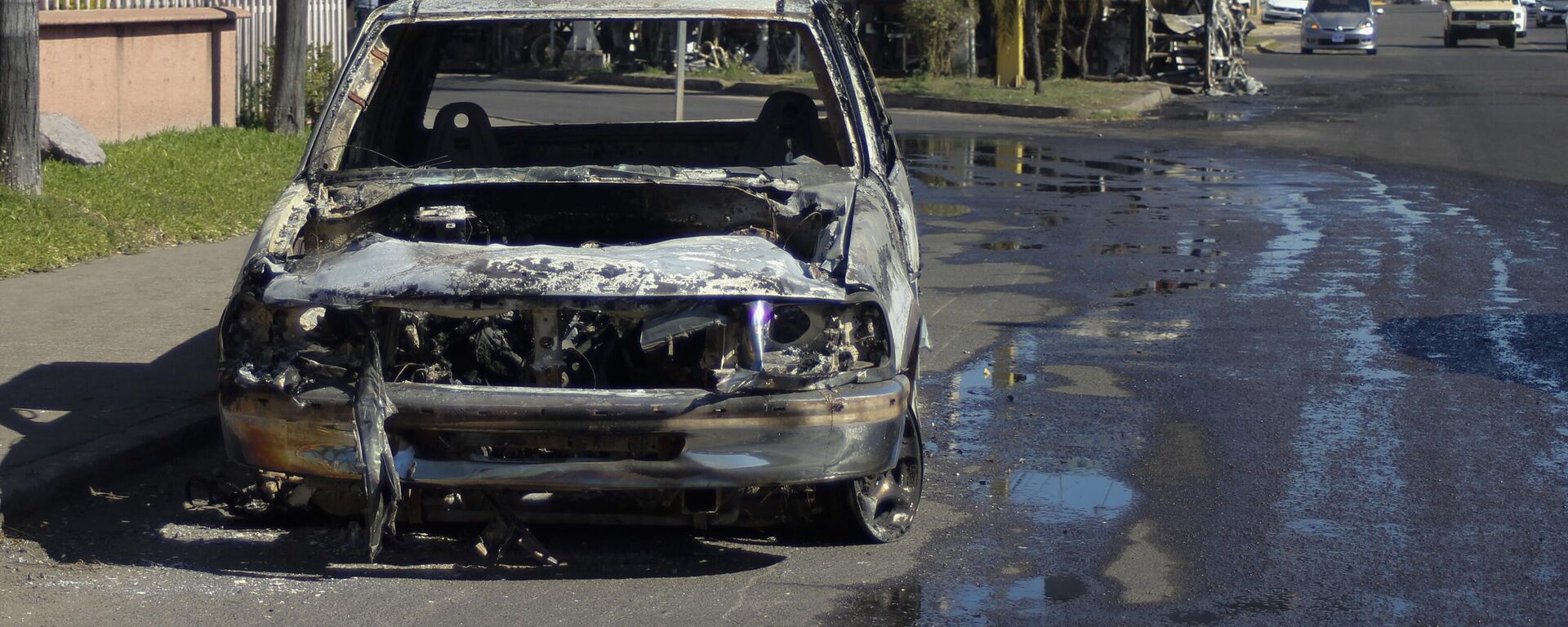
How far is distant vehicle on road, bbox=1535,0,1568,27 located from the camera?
53.5 metres

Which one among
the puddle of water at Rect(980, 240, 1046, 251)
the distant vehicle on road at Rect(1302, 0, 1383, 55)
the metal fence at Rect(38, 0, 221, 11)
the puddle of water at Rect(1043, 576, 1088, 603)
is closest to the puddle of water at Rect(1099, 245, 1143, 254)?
the puddle of water at Rect(980, 240, 1046, 251)

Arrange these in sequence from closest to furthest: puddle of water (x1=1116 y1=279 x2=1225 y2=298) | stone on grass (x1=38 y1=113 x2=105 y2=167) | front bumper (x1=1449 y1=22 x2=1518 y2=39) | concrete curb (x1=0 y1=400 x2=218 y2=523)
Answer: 1. concrete curb (x1=0 y1=400 x2=218 y2=523)
2. puddle of water (x1=1116 y1=279 x2=1225 y2=298)
3. stone on grass (x1=38 y1=113 x2=105 y2=167)
4. front bumper (x1=1449 y1=22 x2=1518 y2=39)

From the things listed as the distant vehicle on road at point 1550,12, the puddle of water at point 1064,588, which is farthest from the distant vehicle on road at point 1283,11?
the puddle of water at point 1064,588

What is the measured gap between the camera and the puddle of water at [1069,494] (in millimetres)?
5016

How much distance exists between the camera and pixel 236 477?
5309 mm

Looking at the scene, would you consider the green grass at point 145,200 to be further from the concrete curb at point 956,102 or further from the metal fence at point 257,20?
the concrete curb at point 956,102

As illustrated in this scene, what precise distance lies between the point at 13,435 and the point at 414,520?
1790 millimetres

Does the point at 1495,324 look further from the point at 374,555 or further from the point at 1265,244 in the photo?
the point at 374,555

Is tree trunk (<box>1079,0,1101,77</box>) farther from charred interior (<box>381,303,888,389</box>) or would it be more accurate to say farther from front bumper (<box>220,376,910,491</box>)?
front bumper (<box>220,376,910,491</box>)

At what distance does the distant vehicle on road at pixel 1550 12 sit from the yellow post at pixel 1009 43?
34624 mm

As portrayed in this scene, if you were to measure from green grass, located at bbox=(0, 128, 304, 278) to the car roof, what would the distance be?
385 cm

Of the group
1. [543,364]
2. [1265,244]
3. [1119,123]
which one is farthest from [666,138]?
[1119,123]

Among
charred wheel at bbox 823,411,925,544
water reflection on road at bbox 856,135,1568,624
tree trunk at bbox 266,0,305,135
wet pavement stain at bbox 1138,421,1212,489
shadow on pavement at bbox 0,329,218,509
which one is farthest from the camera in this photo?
tree trunk at bbox 266,0,305,135

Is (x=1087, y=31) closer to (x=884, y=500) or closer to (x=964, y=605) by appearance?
(x=884, y=500)
